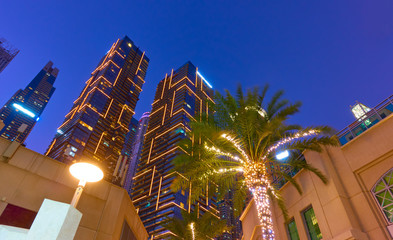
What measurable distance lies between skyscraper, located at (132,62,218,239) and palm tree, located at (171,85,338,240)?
8147 cm

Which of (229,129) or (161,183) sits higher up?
(161,183)

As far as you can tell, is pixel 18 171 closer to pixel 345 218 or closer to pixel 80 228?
pixel 80 228

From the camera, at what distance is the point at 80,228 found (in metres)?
10.5

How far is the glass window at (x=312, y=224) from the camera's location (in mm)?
12581

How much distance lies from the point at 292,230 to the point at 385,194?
606 centimetres

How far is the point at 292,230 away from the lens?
14.7 m

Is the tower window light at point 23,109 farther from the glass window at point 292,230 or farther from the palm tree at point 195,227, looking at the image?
the glass window at point 292,230

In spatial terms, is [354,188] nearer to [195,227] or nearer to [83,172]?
[83,172]

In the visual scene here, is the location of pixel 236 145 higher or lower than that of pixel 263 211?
higher

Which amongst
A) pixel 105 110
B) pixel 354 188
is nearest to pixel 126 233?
pixel 354 188

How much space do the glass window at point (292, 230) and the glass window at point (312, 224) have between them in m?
1.22

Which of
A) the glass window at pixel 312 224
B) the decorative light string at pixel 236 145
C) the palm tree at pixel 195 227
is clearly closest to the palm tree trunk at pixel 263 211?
the decorative light string at pixel 236 145

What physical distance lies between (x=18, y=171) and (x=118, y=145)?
139 metres

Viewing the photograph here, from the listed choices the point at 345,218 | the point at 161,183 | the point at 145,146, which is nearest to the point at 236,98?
the point at 345,218
